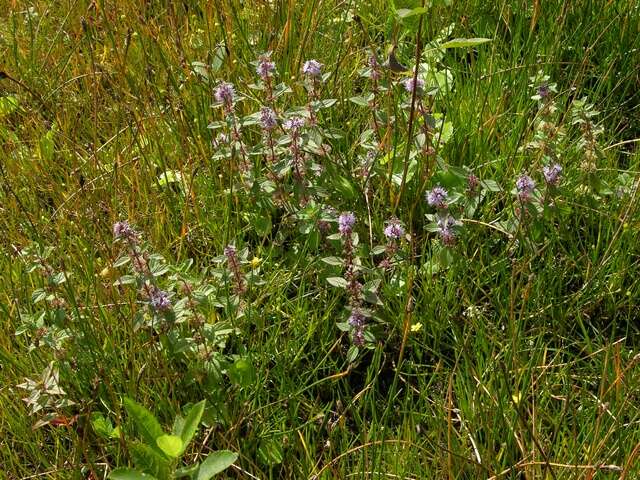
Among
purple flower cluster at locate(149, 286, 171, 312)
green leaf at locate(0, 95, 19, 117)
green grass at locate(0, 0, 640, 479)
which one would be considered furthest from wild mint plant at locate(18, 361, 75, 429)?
green leaf at locate(0, 95, 19, 117)

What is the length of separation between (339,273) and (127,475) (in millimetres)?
687

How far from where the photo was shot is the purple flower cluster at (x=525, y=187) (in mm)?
1728

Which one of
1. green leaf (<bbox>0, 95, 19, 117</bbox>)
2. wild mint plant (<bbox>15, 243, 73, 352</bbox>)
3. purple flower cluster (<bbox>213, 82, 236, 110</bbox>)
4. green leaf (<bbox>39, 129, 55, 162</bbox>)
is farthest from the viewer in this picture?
green leaf (<bbox>0, 95, 19, 117</bbox>)

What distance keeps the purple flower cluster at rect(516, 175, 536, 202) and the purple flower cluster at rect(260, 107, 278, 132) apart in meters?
0.56

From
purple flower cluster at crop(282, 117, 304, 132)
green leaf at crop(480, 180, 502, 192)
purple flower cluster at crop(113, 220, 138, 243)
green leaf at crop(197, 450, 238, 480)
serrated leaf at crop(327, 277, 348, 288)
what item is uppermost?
purple flower cluster at crop(282, 117, 304, 132)

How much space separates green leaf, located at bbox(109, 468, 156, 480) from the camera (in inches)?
49.8

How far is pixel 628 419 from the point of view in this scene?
1.60m

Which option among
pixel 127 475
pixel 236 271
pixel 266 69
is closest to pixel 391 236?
pixel 236 271

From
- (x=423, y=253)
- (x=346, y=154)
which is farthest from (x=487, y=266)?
(x=346, y=154)

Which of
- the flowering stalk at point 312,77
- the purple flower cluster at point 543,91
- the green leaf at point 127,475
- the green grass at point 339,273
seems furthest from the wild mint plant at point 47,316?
the purple flower cluster at point 543,91

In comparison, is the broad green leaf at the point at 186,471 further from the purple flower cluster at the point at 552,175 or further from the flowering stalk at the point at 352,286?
the purple flower cluster at the point at 552,175

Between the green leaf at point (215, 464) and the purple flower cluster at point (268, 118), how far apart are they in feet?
2.62

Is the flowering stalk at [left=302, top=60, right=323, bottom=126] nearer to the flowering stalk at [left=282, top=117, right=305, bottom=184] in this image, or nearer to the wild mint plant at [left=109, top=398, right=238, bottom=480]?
the flowering stalk at [left=282, top=117, right=305, bottom=184]

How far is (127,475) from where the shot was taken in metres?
1.28
